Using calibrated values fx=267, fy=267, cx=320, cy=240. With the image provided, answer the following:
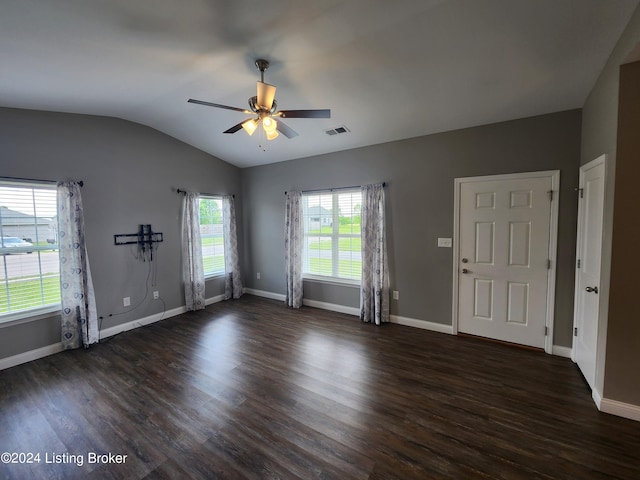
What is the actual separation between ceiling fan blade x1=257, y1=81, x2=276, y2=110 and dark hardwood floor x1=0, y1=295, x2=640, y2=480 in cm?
253

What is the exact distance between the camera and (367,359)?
2.99 metres

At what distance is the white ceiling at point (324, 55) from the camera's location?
179 cm

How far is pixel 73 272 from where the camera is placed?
3.29 metres

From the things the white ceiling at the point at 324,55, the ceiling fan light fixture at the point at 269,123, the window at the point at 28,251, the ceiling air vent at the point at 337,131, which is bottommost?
the window at the point at 28,251

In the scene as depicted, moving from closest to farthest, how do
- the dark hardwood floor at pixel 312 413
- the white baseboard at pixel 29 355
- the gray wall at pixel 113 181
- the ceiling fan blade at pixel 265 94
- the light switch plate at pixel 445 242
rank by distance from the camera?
the dark hardwood floor at pixel 312 413
the ceiling fan blade at pixel 265 94
the white baseboard at pixel 29 355
the gray wall at pixel 113 181
the light switch plate at pixel 445 242

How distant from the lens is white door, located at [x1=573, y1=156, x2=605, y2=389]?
7.52 feet

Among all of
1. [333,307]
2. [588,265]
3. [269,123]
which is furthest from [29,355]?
[588,265]

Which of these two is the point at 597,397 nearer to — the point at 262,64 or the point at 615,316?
the point at 615,316

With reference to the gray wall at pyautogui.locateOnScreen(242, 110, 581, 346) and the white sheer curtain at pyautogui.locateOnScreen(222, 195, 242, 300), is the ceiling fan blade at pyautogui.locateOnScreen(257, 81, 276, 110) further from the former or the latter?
the white sheer curtain at pyautogui.locateOnScreen(222, 195, 242, 300)

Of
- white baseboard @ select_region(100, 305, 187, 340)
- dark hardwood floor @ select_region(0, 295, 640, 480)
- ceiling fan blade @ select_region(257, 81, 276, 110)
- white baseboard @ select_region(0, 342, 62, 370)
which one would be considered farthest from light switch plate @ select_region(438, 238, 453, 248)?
white baseboard @ select_region(0, 342, 62, 370)

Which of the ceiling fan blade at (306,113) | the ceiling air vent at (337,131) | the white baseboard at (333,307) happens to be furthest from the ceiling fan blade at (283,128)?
the white baseboard at (333,307)

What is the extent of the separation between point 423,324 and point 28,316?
4.88 meters

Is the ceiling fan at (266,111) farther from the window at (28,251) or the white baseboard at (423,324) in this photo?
the white baseboard at (423,324)

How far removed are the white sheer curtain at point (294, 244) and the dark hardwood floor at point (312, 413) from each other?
1.40 meters
